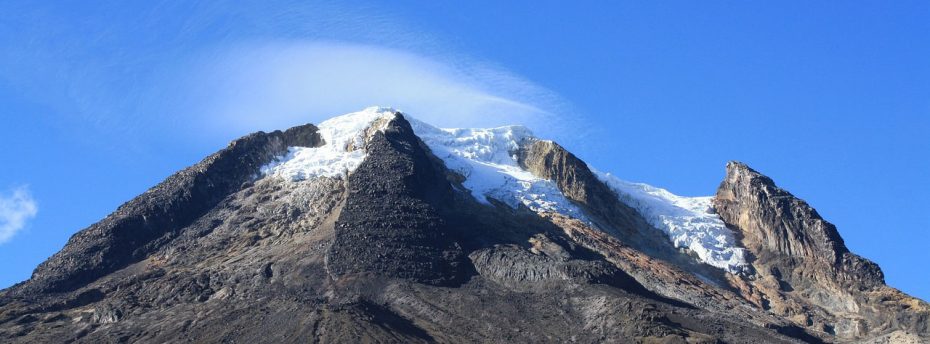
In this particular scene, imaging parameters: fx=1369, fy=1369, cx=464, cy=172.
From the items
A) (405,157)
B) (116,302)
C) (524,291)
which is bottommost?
(116,302)

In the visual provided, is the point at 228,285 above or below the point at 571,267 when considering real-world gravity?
below

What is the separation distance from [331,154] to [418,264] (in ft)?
136

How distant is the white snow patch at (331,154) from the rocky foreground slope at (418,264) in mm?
377

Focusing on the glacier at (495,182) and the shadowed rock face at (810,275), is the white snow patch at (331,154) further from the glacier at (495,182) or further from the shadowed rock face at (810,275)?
the shadowed rock face at (810,275)

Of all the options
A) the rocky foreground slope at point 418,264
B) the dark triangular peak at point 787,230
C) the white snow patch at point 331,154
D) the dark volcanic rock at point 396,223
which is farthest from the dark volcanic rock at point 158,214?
the dark triangular peak at point 787,230

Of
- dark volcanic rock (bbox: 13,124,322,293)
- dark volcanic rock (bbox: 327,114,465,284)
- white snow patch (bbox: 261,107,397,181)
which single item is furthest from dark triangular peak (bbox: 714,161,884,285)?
dark volcanic rock (bbox: 13,124,322,293)

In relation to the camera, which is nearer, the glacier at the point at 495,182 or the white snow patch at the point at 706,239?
the glacier at the point at 495,182

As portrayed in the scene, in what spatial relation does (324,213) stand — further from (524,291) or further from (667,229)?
(667,229)

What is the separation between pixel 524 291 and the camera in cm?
14300

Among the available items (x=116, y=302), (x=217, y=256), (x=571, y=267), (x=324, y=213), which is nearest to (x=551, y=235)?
(x=571, y=267)

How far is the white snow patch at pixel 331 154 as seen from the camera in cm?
17738

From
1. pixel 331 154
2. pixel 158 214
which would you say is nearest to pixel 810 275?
pixel 331 154

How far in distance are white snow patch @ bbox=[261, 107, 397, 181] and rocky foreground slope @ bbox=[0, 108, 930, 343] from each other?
1.24 ft

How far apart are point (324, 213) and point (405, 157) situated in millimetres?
12342
